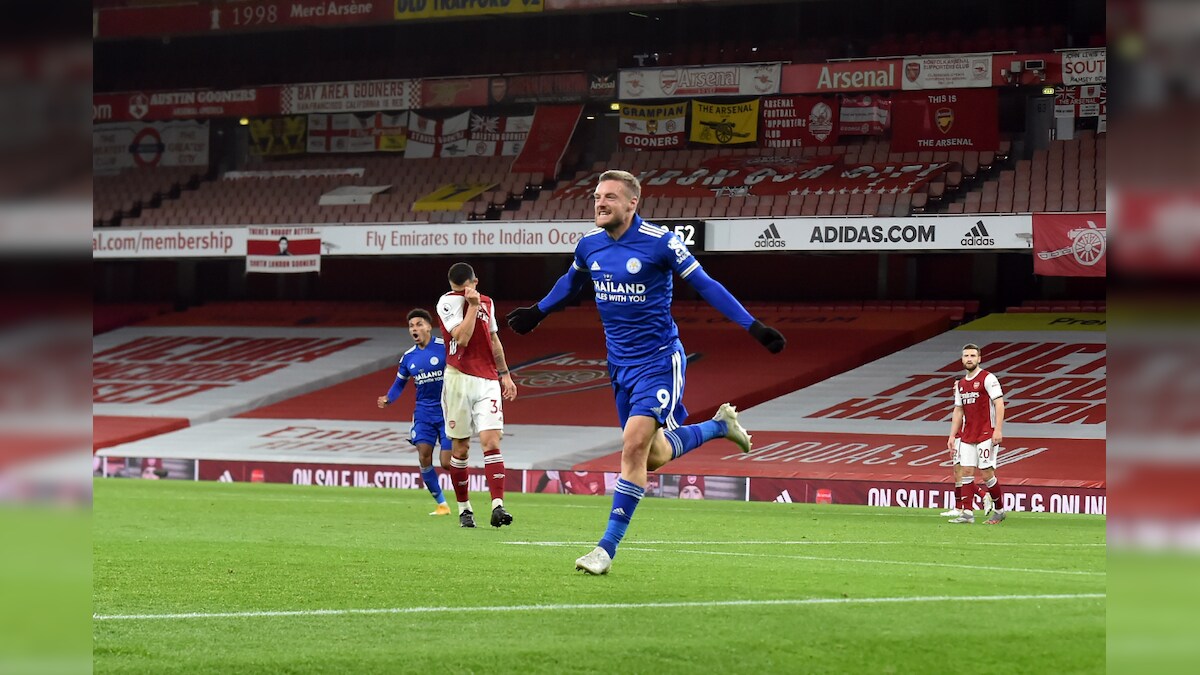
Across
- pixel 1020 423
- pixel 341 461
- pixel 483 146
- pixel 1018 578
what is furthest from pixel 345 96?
pixel 1018 578

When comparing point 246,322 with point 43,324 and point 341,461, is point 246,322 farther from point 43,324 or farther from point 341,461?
point 43,324

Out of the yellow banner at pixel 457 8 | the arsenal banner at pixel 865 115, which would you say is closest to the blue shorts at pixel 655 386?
the yellow banner at pixel 457 8

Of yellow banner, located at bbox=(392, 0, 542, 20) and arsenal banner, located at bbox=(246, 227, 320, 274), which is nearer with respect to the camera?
yellow banner, located at bbox=(392, 0, 542, 20)

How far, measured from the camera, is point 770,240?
2752 cm

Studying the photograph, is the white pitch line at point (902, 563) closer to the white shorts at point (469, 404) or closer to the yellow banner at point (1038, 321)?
the white shorts at point (469, 404)

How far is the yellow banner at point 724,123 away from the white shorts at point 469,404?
20614mm

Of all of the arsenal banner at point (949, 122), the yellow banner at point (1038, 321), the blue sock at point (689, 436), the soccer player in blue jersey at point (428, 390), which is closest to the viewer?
the blue sock at point (689, 436)

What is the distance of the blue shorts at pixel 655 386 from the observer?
8.11 m

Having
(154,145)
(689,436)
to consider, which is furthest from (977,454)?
(154,145)

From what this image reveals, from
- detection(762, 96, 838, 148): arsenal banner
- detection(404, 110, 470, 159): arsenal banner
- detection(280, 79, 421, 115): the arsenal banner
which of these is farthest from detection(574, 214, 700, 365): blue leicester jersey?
detection(280, 79, 421, 115): the arsenal banner

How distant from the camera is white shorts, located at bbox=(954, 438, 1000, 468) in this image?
1573 centimetres

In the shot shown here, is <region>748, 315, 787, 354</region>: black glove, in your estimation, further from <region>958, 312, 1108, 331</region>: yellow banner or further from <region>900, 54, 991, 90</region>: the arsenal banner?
<region>900, 54, 991, 90</region>: the arsenal banner

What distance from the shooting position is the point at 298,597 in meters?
7.08

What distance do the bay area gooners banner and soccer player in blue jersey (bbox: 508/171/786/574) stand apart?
60.8 ft
